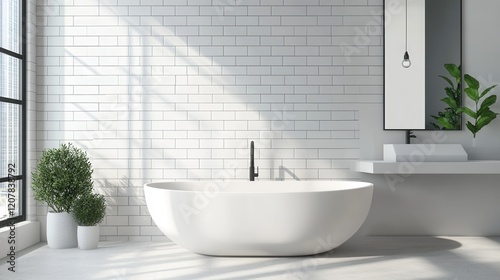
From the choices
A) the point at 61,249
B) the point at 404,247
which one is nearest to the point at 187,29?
the point at 61,249

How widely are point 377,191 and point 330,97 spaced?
1016mm

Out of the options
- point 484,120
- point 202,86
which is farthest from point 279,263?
point 484,120

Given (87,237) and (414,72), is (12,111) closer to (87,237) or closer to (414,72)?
(87,237)

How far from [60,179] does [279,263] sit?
2.10 meters

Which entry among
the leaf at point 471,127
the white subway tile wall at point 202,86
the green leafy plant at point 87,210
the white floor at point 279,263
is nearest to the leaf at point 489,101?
the leaf at point 471,127

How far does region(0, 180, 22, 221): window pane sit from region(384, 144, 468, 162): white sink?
3405mm

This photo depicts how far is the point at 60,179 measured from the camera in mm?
5082

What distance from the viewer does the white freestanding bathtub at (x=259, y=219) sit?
434 centimetres

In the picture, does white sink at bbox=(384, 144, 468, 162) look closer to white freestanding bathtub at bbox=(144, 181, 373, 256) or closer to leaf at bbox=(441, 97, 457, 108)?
leaf at bbox=(441, 97, 457, 108)

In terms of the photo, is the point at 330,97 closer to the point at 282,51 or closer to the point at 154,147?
the point at 282,51

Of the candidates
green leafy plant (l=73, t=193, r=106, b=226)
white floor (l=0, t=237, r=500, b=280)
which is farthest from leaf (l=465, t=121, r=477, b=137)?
green leafy plant (l=73, t=193, r=106, b=226)

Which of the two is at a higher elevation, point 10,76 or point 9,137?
point 10,76

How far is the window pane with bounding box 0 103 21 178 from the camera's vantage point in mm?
4992

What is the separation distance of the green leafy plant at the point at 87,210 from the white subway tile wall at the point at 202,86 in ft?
1.43
